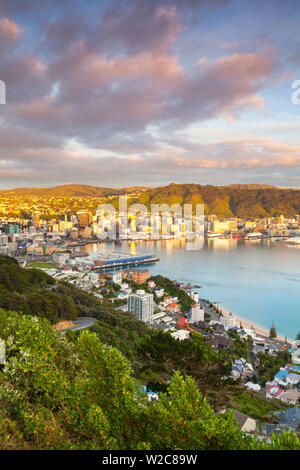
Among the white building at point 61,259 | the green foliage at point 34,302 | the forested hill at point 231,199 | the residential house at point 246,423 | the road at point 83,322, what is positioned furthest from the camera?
the forested hill at point 231,199

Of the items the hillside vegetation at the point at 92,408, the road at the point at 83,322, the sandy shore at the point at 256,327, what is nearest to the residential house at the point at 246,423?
the hillside vegetation at the point at 92,408

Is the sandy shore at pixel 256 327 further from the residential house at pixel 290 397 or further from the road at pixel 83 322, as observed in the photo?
the road at pixel 83 322

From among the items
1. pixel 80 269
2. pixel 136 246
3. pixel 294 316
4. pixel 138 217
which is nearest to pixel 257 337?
pixel 294 316

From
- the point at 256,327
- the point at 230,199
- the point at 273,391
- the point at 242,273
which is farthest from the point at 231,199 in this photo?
the point at 273,391

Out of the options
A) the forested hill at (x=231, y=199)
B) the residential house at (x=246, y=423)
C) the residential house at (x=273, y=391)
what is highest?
the forested hill at (x=231, y=199)

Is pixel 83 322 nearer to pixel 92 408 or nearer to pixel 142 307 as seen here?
pixel 142 307
